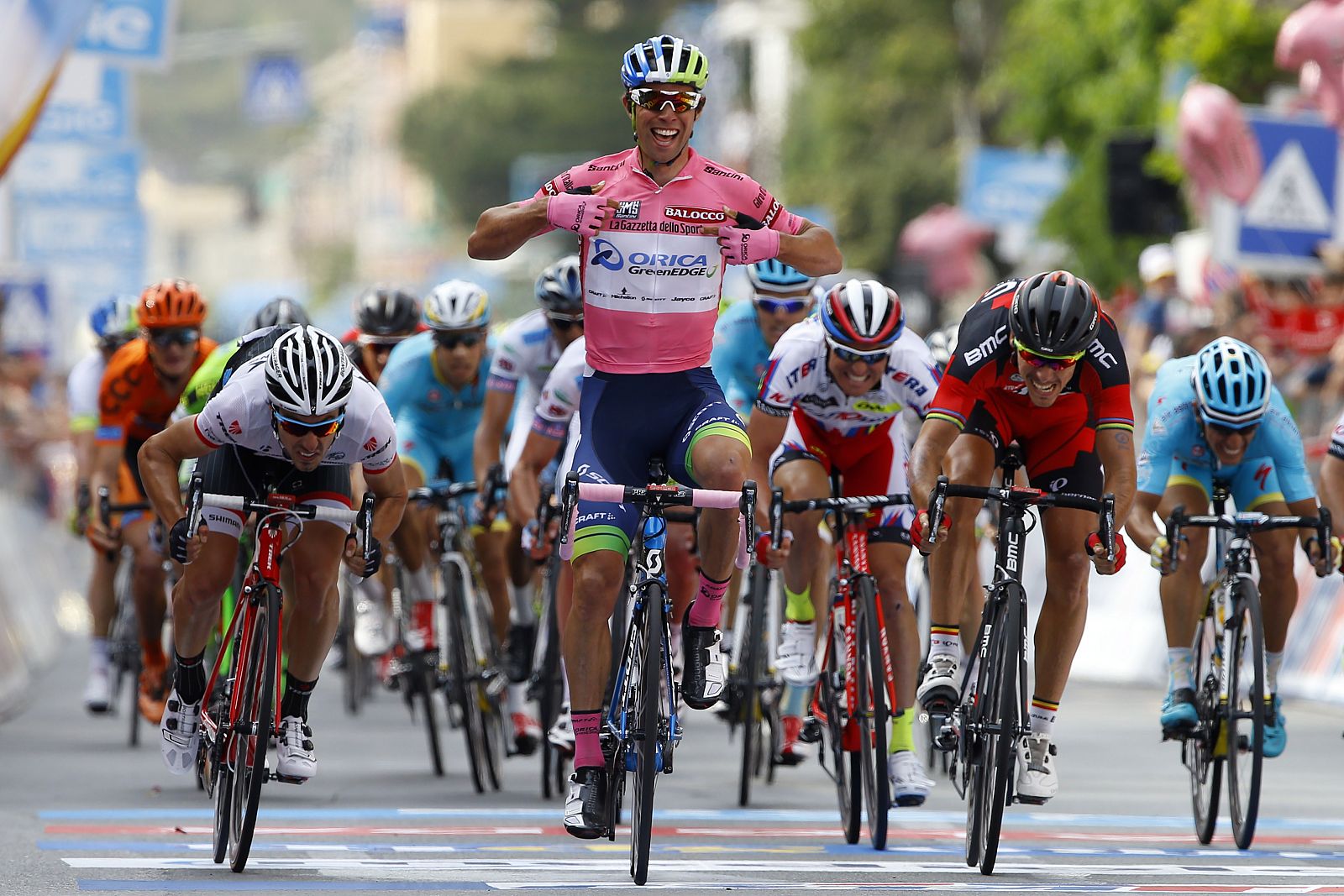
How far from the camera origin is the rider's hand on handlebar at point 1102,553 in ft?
29.8

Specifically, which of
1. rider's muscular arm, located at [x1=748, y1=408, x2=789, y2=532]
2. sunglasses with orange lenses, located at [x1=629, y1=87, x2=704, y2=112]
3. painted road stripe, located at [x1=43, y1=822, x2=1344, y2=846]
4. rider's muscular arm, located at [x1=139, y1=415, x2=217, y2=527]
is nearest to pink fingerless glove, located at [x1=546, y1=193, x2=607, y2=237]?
sunglasses with orange lenses, located at [x1=629, y1=87, x2=704, y2=112]

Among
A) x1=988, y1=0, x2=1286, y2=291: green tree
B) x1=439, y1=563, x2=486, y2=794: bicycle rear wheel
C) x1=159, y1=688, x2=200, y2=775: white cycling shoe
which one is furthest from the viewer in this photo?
x1=988, y1=0, x2=1286, y2=291: green tree

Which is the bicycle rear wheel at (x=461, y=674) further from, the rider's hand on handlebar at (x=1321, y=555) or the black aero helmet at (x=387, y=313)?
the rider's hand on handlebar at (x=1321, y=555)

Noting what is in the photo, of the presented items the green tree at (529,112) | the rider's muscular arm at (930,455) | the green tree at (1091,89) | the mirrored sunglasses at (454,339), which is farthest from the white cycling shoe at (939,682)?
the green tree at (529,112)

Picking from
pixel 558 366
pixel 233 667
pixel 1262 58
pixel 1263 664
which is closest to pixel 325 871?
pixel 233 667

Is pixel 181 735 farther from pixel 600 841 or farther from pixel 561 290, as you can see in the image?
pixel 561 290

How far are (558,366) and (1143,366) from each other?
28.7ft

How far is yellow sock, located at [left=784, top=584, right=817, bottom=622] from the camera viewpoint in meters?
11.2

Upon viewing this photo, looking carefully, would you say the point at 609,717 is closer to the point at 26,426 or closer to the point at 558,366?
the point at 558,366

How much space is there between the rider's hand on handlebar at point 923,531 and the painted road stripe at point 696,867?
3.60 feet

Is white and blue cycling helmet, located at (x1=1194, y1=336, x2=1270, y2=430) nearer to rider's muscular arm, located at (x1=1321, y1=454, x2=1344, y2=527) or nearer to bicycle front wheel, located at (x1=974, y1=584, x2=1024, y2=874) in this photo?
rider's muscular arm, located at (x1=1321, y1=454, x2=1344, y2=527)

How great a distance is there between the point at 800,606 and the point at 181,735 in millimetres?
2759

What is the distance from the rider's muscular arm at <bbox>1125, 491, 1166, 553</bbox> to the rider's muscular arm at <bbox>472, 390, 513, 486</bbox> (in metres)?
2.97

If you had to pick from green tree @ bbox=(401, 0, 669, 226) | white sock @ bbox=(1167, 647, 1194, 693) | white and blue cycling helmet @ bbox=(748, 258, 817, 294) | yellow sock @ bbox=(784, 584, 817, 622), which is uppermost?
green tree @ bbox=(401, 0, 669, 226)
